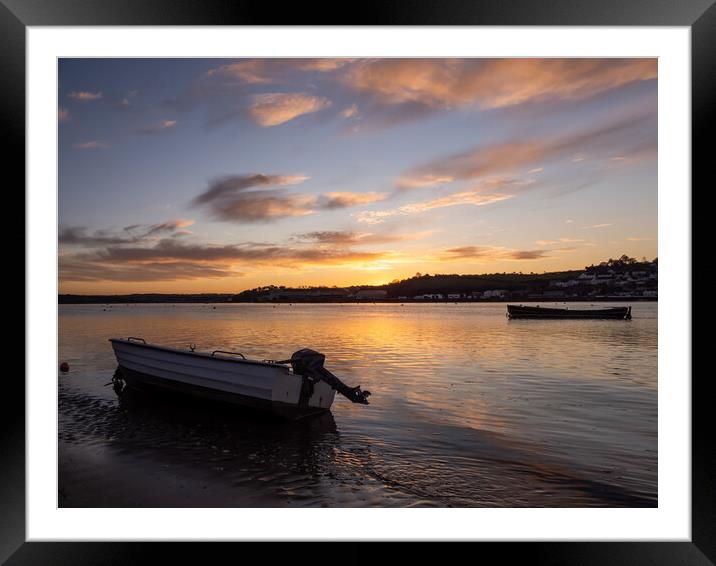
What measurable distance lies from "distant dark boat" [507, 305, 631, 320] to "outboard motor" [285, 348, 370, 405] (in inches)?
1529

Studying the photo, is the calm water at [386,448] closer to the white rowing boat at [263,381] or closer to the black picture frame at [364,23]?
the white rowing boat at [263,381]

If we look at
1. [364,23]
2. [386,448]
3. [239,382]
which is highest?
[364,23]

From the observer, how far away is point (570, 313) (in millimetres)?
43812

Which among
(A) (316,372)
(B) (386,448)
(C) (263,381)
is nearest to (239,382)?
(C) (263,381)

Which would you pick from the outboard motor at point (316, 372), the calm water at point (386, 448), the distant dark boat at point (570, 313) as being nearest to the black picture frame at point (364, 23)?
the calm water at point (386, 448)

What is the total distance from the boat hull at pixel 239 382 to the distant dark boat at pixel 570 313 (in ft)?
128

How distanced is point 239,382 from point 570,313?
40.9 meters

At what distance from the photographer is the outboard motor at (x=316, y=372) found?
25.9 feet

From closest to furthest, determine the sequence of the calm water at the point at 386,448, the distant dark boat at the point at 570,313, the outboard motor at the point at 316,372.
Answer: the calm water at the point at 386,448 < the outboard motor at the point at 316,372 < the distant dark boat at the point at 570,313

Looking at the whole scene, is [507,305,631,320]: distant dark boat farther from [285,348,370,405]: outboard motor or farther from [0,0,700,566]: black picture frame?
[0,0,700,566]: black picture frame

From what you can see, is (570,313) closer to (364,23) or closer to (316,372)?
(316,372)

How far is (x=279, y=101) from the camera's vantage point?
12.0 metres

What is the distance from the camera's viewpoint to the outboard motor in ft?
25.9

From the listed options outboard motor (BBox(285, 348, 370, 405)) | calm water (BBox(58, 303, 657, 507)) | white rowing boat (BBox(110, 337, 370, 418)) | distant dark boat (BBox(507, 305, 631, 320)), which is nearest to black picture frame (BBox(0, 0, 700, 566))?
calm water (BBox(58, 303, 657, 507))
